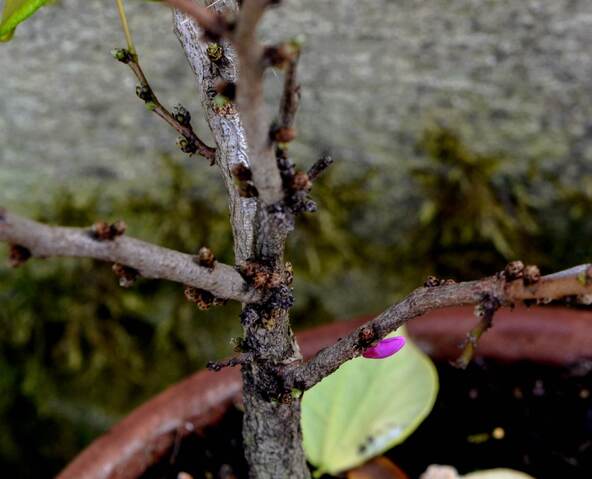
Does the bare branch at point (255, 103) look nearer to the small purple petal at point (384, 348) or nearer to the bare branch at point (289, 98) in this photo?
the bare branch at point (289, 98)

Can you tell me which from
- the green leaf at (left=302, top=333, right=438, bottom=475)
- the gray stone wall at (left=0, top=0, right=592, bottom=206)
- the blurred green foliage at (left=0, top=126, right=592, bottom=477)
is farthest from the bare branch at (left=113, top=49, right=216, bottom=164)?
the blurred green foliage at (left=0, top=126, right=592, bottom=477)

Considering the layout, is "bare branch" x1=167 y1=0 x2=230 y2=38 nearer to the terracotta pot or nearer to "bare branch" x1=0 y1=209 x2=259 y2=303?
"bare branch" x1=0 y1=209 x2=259 y2=303

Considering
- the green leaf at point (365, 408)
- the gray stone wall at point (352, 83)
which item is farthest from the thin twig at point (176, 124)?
the gray stone wall at point (352, 83)

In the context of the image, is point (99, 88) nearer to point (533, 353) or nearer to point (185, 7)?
point (533, 353)

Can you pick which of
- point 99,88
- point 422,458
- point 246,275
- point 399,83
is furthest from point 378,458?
point 99,88

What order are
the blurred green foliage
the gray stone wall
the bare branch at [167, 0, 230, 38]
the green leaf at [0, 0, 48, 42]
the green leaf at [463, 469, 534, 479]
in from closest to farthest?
the bare branch at [167, 0, 230, 38] < the green leaf at [0, 0, 48, 42] < the green leaf at [463, 469, 534, 479] < the gray stone wall < the blurred green foliage

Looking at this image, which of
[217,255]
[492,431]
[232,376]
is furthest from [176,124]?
[217,255]

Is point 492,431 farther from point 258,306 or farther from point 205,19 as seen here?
point 205,19
